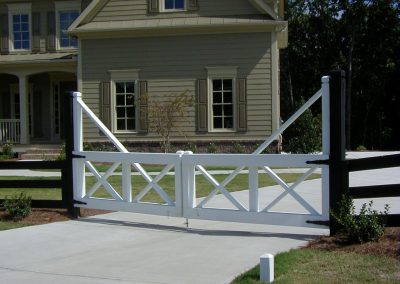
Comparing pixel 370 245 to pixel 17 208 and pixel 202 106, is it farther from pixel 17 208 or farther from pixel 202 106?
pixel 202 106

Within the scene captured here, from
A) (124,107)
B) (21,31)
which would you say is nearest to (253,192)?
(124,107)

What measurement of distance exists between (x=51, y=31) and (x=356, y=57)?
71.1 feet

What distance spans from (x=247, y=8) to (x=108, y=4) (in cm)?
544

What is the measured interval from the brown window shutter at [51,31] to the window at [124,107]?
488cm

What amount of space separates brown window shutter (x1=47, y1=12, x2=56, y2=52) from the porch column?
6.39 feet

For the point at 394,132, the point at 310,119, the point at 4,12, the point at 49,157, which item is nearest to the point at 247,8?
the point at 310,119

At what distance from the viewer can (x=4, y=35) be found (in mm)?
25391

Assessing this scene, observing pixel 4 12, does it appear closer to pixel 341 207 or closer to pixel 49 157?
pixel 49 157

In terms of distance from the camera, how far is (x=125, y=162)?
358 inches

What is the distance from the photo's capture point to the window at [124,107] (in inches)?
861

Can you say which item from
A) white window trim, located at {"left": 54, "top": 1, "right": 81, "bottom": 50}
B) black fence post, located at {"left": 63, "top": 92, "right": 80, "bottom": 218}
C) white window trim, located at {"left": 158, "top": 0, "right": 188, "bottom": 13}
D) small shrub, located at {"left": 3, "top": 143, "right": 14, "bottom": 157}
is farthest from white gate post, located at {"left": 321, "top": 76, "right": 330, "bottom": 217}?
white window trim, located at {"left": 54, "top": 1, "right": 81, "bottom": 50}

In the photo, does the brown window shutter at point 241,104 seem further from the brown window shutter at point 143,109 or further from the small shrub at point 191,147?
the brown window shutter at point 143,109

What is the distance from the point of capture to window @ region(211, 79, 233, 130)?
21078 mm

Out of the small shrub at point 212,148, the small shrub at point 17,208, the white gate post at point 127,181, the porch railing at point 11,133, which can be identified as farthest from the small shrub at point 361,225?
the porch railing at point 11,133
